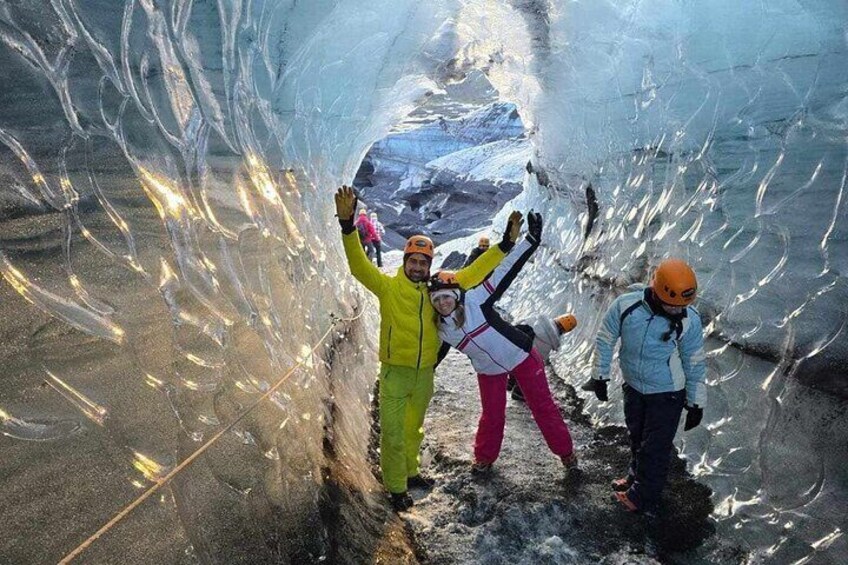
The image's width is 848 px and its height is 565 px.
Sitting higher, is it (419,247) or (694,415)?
(419,247)

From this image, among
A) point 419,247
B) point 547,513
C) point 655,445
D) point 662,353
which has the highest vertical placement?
point 419,247

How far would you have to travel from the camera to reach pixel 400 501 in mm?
3373

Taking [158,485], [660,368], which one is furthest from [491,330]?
[158,485]

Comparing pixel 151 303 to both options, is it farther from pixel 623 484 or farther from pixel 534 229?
pixel 623 484

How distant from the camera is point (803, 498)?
255 cm

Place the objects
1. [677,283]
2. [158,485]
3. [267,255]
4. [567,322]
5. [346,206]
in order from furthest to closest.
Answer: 1. [567,322]
2. [267,255]
3. [346,206]
4. [677,283]
5. [158,485]

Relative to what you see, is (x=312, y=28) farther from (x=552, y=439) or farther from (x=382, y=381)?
(x=552, y=439)

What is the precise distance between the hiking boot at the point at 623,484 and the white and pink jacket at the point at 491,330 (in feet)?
3.05

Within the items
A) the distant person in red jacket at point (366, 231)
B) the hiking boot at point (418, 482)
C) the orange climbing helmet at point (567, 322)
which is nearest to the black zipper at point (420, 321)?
the hiking boot at point (418, 482)

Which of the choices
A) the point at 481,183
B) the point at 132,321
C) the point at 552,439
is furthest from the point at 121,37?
the point at 481,183

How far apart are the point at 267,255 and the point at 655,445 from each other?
2516 mm

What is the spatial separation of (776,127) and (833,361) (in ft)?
4.98

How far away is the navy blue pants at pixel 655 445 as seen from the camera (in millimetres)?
3072

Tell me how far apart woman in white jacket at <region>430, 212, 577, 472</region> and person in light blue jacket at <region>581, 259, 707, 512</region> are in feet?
1.98
